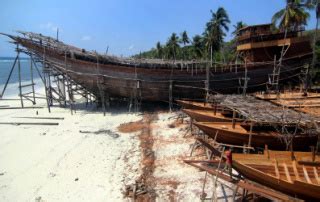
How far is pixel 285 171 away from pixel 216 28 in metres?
27.2

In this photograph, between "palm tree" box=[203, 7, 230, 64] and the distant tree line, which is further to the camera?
"palm tree" box=[203, 7, 230, 64]

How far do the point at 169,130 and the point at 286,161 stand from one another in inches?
325

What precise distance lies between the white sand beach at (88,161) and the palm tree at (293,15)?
480 inches

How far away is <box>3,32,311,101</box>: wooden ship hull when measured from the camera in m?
22.1

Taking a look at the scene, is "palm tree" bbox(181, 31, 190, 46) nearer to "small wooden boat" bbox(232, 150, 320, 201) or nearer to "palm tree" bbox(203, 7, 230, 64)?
"palm tree" bbox(203, 7, 230, 64)

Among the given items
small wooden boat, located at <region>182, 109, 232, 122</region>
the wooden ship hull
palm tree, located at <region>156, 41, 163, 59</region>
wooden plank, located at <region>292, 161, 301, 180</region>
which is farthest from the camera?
palm tree, located at <region>156, 41, 163, 59</region>

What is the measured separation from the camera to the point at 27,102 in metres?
28.3

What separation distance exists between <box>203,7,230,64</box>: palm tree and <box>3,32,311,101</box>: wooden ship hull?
1086 centimetres

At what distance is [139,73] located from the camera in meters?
22.1

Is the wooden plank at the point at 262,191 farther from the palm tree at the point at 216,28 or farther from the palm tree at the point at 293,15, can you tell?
the palm tree at the point at 216,28

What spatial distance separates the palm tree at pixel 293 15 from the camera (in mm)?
24041

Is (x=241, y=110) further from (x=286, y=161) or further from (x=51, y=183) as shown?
(x=51, y=183)

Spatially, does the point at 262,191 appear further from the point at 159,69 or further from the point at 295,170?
the point at 159,69

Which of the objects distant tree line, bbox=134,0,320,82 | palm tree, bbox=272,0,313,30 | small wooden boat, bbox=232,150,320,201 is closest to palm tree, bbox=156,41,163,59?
distant tree line, bbox=134,0,320,82
